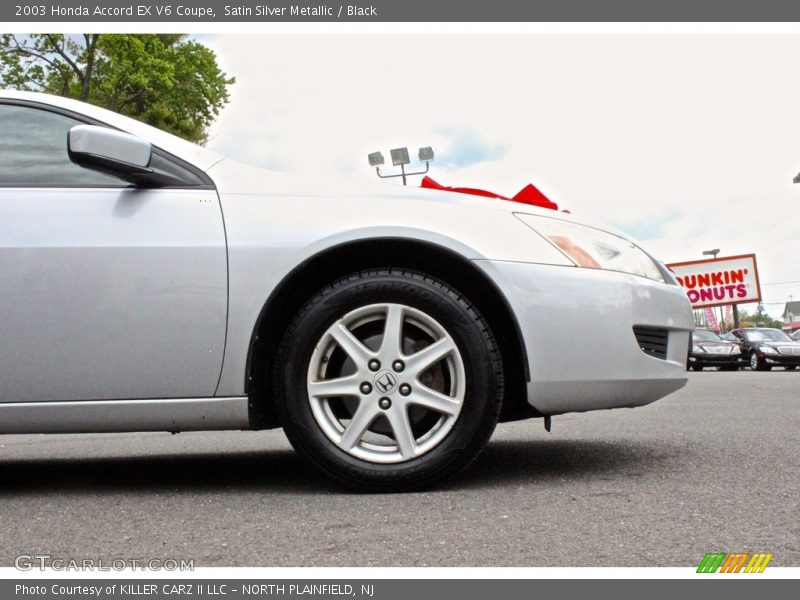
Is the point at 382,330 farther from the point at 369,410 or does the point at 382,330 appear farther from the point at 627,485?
the point at 627,485

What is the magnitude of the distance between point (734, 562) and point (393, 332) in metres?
1.34

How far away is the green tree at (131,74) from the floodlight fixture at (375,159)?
9.09 m

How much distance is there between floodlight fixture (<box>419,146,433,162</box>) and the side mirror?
51.2 feet

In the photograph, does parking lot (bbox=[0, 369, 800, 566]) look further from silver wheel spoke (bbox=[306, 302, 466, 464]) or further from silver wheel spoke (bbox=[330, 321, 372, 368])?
silver wheel spoke (bbox=[330, 321, 372, 368])

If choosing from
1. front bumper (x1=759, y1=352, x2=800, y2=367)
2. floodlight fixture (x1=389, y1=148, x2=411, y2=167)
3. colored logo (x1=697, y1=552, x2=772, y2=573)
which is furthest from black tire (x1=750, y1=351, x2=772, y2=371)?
colored logo (x1=697, y1=552, x2=772, y2=573)

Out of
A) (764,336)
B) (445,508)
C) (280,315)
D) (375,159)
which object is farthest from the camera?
(764,336)

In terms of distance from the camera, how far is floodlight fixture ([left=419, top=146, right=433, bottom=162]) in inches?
729

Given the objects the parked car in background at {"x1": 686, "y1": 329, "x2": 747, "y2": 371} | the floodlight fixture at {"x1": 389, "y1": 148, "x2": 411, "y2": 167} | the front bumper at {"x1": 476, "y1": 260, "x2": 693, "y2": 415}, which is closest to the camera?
the front bumper at {"x1": 476, "y1": 260, "x2": 693, "y2": 415}

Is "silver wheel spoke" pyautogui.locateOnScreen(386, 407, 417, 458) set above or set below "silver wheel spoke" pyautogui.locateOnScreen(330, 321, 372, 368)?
below

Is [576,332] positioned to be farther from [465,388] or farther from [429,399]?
[429,399]

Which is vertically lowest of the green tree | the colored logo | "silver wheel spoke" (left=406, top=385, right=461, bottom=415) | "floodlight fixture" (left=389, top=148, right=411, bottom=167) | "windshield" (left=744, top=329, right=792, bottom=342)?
"windshield" (left=744, top=329, right=792, bottom=342)

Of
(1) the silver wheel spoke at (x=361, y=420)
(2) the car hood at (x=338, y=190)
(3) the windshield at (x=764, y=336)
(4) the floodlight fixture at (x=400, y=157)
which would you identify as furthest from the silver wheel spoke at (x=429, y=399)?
(3) the windshield at (x=764, y=336)

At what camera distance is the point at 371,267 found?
3318 millimetres

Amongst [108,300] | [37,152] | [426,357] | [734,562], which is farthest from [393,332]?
[37,152]
